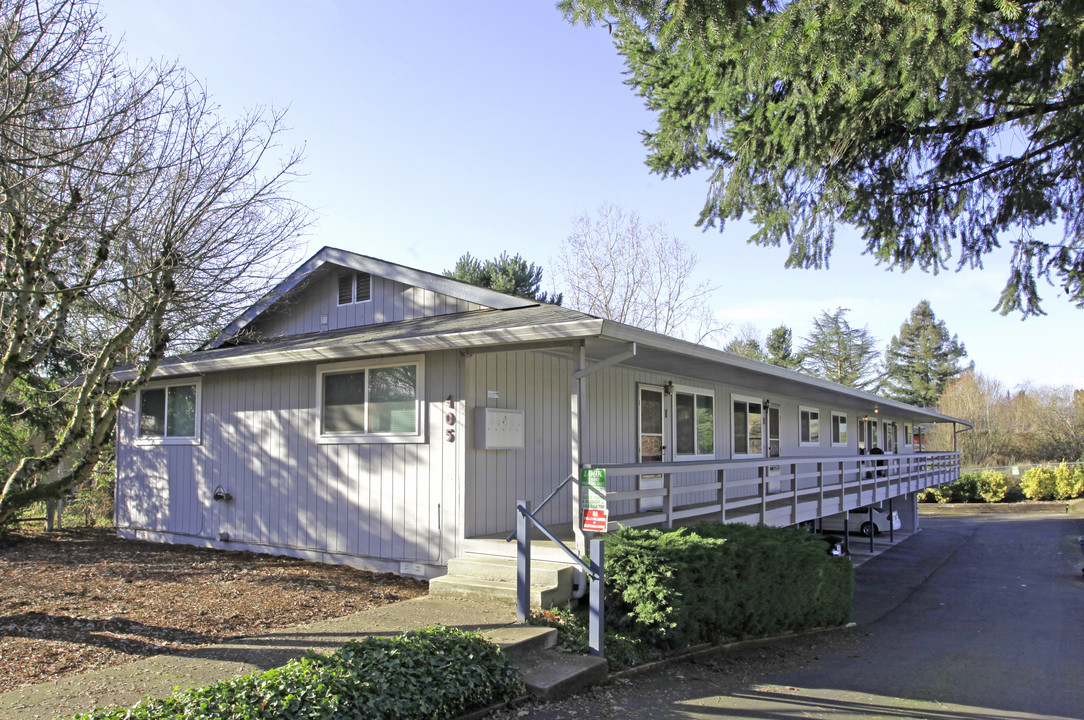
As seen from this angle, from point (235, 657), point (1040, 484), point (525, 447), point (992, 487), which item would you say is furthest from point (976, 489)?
point (235, 657)

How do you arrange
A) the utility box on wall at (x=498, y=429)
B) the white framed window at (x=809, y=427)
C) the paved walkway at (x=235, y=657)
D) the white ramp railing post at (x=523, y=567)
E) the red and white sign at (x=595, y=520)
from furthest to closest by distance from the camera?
the white framed window at (x=809, y=427)
the utility box on wall at (x=498, y=429)
the red and white sign at (x=595, y=520)
the white ramp railing post at (x=523, y=567)
the paved walkway at (x=235, y=657)

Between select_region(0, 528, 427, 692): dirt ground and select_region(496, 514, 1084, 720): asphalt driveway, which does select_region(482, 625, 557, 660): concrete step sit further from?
select_region(0, 528, 427, 692): dirt ground

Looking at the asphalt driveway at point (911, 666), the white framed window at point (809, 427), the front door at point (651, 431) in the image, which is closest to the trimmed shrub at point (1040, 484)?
the asphalt driveway at point (911, 666)

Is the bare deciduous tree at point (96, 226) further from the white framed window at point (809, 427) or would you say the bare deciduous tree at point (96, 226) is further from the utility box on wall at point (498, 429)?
the white framed window at point (809, 427)

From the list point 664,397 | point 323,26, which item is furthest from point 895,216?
point 323,26

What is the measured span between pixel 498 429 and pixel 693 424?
5.64 m

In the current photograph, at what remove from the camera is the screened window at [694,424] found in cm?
1297

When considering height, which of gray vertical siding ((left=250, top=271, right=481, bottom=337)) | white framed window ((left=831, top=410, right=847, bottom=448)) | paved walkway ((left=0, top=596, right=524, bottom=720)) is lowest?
paved walkway ((left=0, top=596, right=524, bottom=720))

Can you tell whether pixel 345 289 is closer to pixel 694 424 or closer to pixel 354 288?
pixel 354 288

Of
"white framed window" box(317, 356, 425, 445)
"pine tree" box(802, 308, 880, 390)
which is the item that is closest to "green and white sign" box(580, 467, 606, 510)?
"white framed window" box(317, 356, 425, 445)

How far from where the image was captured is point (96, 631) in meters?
6.23

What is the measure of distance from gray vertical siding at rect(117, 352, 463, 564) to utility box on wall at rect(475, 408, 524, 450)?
251mm

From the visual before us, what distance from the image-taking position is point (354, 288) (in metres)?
11.5

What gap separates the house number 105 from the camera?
8.57 m
